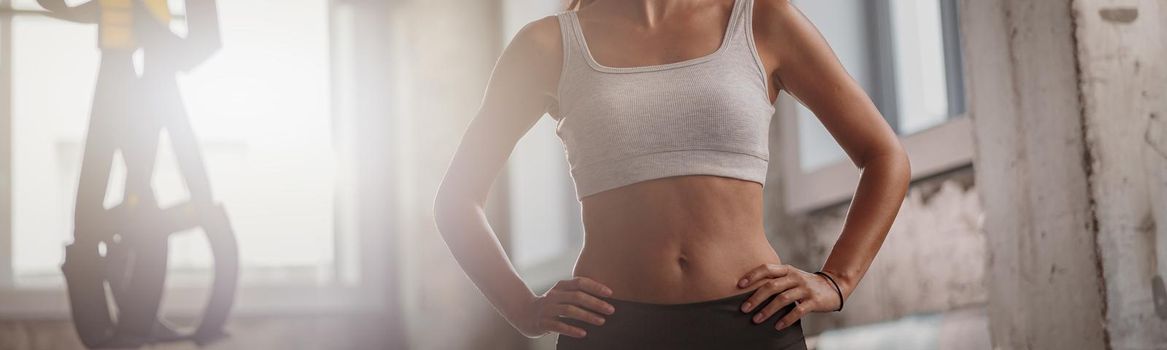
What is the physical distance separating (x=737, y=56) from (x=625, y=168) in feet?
0.45

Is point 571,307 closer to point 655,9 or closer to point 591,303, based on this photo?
point 591,303

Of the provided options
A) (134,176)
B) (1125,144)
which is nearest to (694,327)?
(1125,144)

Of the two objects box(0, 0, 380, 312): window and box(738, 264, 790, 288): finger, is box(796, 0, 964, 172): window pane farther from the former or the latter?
box(0, 0, 380, 312): window

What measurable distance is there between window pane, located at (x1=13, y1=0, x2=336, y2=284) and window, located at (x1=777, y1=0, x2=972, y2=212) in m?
2.84

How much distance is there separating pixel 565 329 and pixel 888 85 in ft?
5.36

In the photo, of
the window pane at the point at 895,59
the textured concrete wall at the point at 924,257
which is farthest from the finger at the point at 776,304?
the window pane at the point at 895,59

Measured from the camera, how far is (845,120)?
3.54ft

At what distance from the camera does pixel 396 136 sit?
523 cm

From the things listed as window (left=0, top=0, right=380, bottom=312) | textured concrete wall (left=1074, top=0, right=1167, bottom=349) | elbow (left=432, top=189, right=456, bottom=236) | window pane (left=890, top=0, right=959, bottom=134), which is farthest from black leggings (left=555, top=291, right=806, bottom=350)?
window (left=0, top=0, right=380, bottom=312)

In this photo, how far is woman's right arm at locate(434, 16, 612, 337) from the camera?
3.65 ft

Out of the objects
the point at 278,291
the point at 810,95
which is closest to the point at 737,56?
the point at 810,95

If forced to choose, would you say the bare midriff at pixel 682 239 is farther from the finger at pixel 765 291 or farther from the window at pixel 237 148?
the window at pixel 237 148

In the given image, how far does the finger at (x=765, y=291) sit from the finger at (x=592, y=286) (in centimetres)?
11

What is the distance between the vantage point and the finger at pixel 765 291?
3.22 ft
